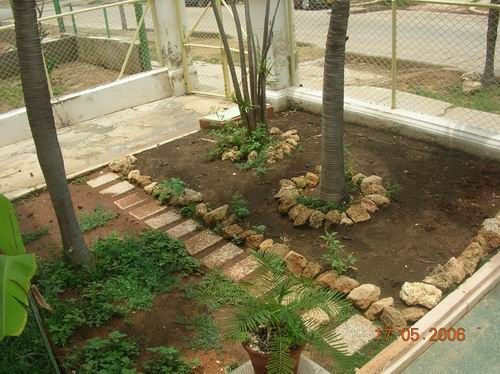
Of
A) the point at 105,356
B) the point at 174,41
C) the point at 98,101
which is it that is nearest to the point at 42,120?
the point at 105,356

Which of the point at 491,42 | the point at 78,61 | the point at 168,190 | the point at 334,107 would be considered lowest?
the point at 168,190

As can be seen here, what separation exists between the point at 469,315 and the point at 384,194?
1.56 meters

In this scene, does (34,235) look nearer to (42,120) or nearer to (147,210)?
(147,210)

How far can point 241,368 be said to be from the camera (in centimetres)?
333

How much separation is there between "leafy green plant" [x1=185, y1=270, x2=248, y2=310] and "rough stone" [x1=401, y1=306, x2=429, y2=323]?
1.12m

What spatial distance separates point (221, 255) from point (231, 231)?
0.98 feet

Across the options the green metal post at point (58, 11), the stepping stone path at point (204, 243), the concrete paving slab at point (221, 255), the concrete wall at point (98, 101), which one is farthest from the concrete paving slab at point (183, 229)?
the green metal post at point (58, 11)

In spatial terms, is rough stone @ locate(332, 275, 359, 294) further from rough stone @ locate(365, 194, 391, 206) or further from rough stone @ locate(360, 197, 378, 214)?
rough stone @ locate(365, 194, 391, 206)

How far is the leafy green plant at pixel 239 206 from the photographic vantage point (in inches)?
204

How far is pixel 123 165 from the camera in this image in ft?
21.2

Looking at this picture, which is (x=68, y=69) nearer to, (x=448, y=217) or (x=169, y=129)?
(x=169, y=129)
